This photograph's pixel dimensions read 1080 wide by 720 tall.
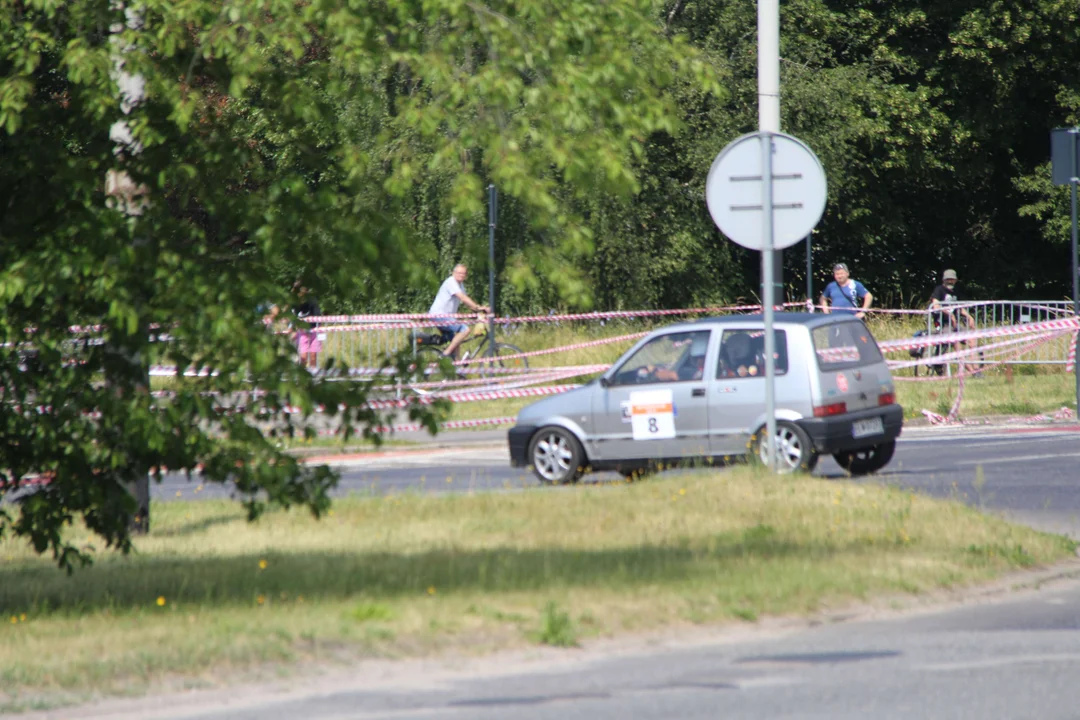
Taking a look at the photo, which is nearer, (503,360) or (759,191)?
(759,191)

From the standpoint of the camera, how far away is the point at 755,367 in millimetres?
15336

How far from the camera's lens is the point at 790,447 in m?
15.0

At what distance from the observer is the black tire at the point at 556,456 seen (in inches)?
622

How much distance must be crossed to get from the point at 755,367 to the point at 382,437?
22.4 feet

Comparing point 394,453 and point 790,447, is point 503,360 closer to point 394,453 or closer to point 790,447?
point 394,453

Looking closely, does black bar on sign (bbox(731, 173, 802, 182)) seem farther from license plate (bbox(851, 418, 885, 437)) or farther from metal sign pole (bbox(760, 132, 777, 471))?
license plate (bbox(851, 418, 885, 437))

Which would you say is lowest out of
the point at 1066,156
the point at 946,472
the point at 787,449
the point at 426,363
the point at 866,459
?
the point at 946,472

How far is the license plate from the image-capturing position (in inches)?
595

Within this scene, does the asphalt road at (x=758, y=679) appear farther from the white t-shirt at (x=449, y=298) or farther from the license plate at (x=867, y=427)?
the white t-shirt at (x=449, y=298)

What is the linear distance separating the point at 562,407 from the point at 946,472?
3635 mm

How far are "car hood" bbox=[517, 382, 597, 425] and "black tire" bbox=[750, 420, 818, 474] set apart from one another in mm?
1667

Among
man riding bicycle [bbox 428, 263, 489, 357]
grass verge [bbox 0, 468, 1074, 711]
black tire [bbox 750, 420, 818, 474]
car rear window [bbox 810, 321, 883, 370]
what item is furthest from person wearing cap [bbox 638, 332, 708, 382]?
man riding bicycle [bbox 428, 263, 489, 357]

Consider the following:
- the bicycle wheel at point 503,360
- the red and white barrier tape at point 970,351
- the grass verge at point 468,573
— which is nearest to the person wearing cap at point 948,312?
the red and white barrier tape at point 970,351

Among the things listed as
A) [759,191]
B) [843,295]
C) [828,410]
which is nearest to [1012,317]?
[843,295]
